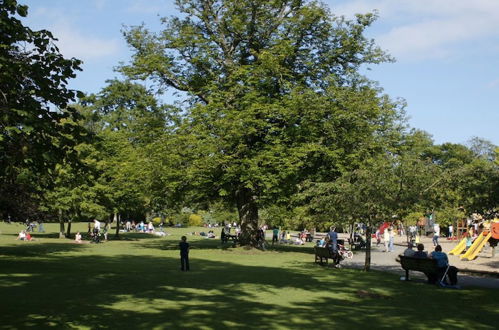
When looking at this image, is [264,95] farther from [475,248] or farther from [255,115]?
[475,248]

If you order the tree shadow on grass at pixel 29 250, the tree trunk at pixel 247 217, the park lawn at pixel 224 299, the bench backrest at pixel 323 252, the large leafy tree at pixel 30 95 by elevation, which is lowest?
the tree shadow on grass at pixel 29 250

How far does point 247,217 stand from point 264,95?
24.6 ft

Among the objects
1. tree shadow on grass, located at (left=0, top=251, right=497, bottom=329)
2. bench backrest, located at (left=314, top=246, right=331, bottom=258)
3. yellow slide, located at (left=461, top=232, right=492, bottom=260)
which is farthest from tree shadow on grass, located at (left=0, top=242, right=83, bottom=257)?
yellow slide, located at (left=461, top=232, right=492, bottom=260)

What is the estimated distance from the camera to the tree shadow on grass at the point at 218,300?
34.6 ft

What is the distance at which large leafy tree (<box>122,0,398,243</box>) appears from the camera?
98.4ft

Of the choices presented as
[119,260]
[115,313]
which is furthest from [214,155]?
[115,313]

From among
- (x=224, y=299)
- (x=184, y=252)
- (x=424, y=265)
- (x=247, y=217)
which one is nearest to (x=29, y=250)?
(x=247, y=217)

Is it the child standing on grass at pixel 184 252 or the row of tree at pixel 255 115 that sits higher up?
the row of tree at pixel 255 115

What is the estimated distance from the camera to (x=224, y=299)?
13383 mm

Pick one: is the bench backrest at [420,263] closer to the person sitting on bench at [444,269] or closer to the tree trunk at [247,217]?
the person sitting on bench at [444,269]

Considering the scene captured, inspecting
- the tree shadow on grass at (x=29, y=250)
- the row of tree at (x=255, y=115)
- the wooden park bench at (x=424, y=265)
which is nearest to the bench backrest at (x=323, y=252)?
the row of tree at (x=255, y=115)

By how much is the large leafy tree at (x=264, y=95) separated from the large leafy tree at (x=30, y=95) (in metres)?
19.0

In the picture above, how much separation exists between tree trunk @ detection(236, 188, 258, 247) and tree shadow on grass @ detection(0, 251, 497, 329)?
1236cm

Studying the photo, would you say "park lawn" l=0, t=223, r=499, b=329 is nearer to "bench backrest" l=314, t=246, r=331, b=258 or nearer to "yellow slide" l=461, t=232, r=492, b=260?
"bench backrest" l=314, t=246, r=331, b=258
